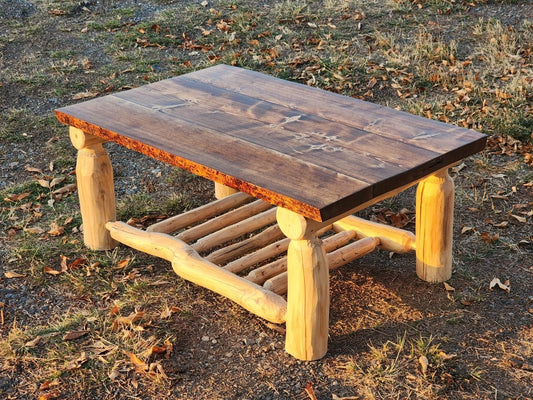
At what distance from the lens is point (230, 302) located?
3.99m

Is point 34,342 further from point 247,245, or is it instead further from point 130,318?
point 247,245

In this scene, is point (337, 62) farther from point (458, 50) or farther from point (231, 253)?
point (231, 253)

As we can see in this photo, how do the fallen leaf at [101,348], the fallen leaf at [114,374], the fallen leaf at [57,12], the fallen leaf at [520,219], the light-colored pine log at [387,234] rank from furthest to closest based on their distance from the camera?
1. the fallen leaf at [57,12]
2. the fallen leaf at [520,219]
3. the light-colored pine log at [387,234]
4. the fallen leaf at [101,348]
5. the fallen leaf at [114,374]

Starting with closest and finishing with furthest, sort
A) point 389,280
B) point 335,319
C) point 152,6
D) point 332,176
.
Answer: point 332,176 → point 335,319 → point 389,280 → point 152,6

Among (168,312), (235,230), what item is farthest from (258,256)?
(168,312)

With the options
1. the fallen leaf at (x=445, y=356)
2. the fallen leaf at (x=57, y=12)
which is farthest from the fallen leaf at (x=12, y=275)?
the fallen leaf at (x=57, y=12)

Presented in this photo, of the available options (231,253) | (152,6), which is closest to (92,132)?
(231,253)

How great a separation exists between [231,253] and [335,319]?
0.70m

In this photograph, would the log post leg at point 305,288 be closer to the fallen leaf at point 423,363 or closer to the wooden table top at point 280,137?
the wooden table top at point 280,137

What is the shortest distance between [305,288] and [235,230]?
42.1 inches

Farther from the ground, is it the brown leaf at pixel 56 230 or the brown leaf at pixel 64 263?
the brown leaf at pixel 56 230

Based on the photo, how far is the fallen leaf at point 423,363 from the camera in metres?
3.36

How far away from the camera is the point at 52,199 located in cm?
510

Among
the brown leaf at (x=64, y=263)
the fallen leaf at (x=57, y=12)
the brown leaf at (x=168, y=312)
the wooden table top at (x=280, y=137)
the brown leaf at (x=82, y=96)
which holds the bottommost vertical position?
the brown leaf at (x=168, y=312)
